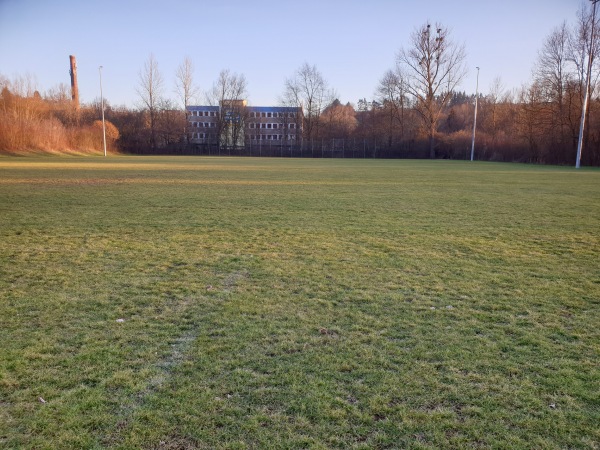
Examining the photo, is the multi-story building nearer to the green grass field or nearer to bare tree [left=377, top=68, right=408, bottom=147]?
bare tree [left=377, top=68, right=408, bottom=147]

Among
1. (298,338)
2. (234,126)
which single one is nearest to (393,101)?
(234,126)

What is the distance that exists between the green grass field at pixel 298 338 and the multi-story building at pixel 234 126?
201 feet

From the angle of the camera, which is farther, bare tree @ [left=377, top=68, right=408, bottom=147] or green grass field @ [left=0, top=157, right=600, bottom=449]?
bare tree @ [left=377, top=68, right=408, bottom=147]

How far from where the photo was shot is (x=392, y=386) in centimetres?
284

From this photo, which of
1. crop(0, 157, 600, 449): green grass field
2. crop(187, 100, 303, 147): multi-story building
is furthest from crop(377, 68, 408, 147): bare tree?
crop(0, 157, 600, 449): green grass field

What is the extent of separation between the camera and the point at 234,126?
237 feet

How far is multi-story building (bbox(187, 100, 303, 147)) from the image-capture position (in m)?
69.8

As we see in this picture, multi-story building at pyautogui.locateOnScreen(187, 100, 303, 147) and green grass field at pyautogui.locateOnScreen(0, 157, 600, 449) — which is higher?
multi-story building at pyautogui.locateOnScreen(187, 100, 303, 147)

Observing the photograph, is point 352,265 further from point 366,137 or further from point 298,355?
point 366,137

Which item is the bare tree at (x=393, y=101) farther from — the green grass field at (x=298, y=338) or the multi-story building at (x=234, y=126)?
the green grass field at (x=298, y=338)

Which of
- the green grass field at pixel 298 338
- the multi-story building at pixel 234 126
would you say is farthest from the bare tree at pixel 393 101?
the green grass field at pixel 298 338

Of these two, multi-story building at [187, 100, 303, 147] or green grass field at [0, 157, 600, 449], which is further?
multi-story building at [187, 100, 303, 147]

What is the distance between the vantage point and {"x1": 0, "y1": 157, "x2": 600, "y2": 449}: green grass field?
244 centimetres

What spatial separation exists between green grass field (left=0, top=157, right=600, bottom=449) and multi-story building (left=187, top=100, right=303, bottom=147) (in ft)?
201
